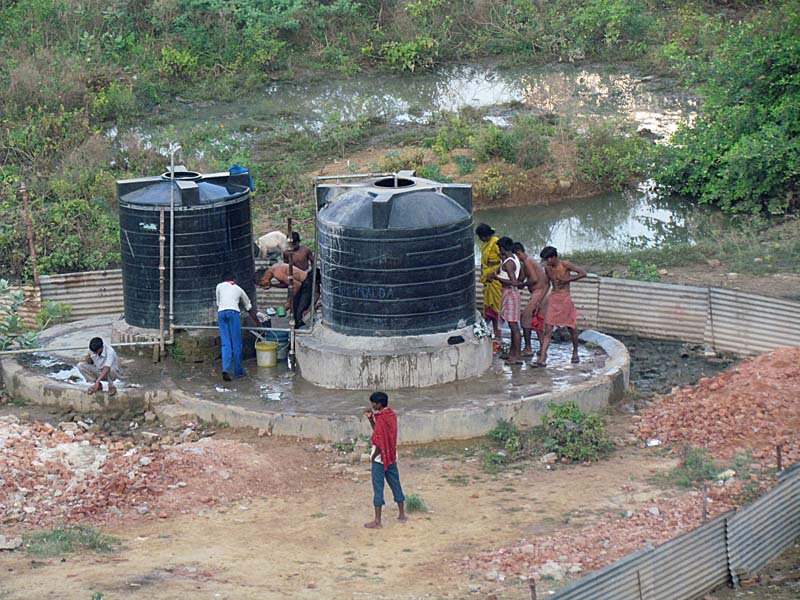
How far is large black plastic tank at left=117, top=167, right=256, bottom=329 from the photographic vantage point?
13.7 m

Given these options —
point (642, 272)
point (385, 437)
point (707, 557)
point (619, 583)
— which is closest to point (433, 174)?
point (642, 272)

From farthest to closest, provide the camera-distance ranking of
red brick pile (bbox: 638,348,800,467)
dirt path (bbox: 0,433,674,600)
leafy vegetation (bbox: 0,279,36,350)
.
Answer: leafy vegetation (bbox: 0,279,36,350)
red brick pile (bbox: 638,348,800,467)
dirt path (bbox: 0,433,674,600)

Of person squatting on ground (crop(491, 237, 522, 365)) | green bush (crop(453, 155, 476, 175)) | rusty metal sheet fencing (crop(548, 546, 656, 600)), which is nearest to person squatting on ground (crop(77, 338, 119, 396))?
person squatting on ground (crop(491, 237, 522, 365))

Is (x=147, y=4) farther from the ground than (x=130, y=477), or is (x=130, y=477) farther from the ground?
(x=147, y=4)

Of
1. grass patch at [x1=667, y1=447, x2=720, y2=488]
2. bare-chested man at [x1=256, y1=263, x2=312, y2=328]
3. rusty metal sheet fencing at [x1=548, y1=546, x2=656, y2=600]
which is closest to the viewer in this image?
rusty metal sheet fencing at [x1=548, y1=546, x2=656, y2=600]

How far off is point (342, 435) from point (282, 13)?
1525 cm

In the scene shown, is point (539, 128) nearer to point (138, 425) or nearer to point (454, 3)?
point (454, 3)

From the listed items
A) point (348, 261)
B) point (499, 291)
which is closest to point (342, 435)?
point (348, 261)

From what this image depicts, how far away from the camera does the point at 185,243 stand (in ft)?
44.9

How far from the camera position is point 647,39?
1037 inches

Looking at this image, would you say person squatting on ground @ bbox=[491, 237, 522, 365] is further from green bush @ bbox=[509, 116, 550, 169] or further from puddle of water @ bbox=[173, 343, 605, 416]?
green bush @ bbox=[509, 116, 550, 169]

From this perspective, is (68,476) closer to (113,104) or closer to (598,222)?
(598,222)

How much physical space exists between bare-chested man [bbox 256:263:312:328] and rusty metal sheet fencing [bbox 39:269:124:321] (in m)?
1.85

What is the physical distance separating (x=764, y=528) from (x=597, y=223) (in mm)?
10340
